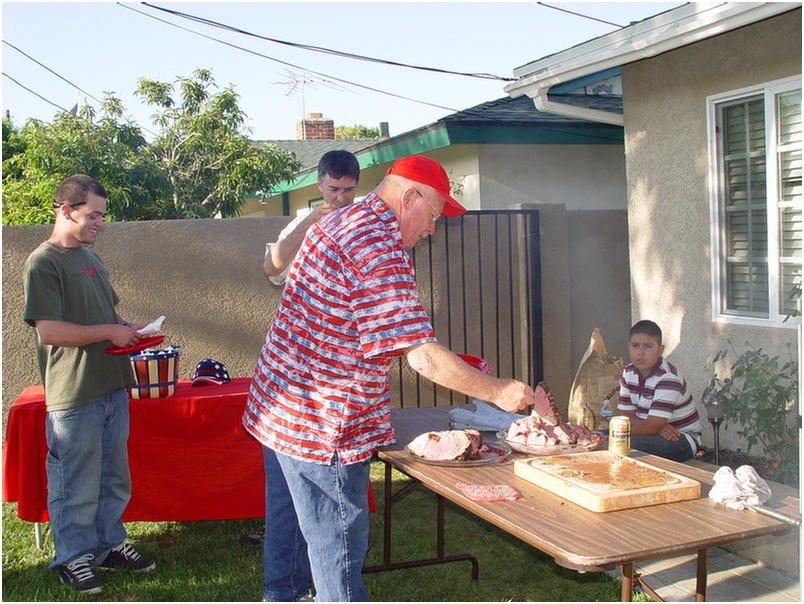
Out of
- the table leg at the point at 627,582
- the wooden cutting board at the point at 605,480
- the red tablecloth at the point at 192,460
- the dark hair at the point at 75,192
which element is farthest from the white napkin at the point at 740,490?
the dark hair at the point at 75,192

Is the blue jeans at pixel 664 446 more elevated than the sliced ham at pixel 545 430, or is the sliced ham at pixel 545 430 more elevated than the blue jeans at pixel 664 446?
the sliced ham at pixel 545 430

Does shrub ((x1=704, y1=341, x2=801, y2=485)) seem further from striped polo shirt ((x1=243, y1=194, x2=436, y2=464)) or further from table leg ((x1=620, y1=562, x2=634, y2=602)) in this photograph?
striped polo shirt ((x1=243, y1=194, x2=436, y2=464))

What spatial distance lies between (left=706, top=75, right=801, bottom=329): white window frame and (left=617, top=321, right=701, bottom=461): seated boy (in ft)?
3.29

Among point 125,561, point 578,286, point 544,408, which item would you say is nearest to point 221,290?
point 125,561

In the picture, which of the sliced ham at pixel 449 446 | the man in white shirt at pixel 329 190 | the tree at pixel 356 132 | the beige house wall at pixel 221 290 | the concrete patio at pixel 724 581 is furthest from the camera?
the tree at pixel 356 132

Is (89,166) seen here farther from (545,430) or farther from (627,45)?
(545,430)

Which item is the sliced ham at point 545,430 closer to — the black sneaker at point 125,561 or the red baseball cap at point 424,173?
the red baseball cap at point 424,173

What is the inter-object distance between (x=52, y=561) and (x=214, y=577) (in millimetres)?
864

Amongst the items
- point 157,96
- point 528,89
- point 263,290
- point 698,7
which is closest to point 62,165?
point 157,96

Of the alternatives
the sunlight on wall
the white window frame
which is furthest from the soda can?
the sunlight on wall

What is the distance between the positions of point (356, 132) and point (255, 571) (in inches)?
1999

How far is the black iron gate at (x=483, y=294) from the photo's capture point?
23.2 ft

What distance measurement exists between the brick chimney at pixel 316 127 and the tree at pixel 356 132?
22.0 meters

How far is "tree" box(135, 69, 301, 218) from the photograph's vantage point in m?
14.1
